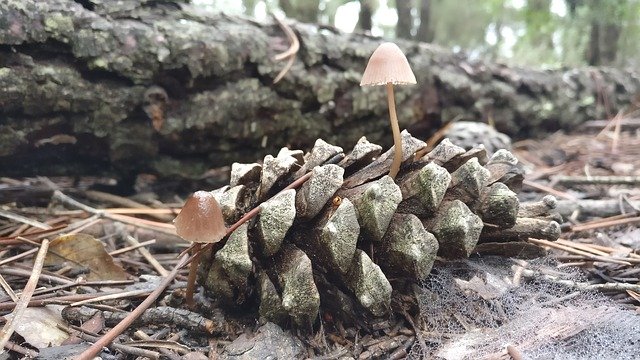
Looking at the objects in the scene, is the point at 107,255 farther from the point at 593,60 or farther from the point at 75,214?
the point at 593,60

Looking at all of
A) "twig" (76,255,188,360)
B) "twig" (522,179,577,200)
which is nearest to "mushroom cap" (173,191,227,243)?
"twig" (76,255,188,360)

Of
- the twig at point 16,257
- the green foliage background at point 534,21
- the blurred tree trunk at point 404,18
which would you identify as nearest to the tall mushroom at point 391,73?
the twig at point 16,257

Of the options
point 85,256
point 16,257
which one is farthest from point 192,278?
point 16,257

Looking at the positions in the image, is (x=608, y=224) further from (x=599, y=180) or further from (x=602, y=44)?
(x=602, y=44)

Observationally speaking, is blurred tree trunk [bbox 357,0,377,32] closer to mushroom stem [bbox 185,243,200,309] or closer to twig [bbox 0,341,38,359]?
mushroom stem [bbox 185,243,200,309]

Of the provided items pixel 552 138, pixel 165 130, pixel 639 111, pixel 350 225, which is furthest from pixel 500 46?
pixel 350 225

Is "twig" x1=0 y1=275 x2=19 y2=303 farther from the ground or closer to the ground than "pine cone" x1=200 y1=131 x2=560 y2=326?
closer to the ground
